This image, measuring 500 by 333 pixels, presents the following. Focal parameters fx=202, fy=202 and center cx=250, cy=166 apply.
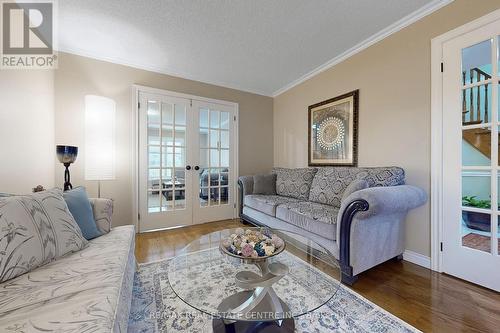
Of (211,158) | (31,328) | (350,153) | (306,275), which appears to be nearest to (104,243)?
(31,328)

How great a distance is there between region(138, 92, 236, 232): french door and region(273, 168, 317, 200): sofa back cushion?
3.05 ft

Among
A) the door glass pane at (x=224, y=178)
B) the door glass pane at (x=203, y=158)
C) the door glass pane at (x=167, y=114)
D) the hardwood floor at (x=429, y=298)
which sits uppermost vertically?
the door glass pane at (x=167, y=114)

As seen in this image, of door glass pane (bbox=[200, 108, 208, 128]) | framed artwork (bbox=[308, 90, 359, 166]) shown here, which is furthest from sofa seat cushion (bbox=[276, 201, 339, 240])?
door glass pane (bbox=[200, 108, 208, 128])

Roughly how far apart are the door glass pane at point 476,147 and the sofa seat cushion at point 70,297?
2506 millimetres

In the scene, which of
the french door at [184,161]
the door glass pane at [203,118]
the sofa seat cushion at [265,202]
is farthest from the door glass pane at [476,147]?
the door glass pane at [203,118]

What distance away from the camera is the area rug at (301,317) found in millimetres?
1138

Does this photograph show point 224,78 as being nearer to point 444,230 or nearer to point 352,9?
point 352,9

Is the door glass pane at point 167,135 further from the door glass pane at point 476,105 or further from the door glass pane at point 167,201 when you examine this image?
the door glass pane at point 476,105

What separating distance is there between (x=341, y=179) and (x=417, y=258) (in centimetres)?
98

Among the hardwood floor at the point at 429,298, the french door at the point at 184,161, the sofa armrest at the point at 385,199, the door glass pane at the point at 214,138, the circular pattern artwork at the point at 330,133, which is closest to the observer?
the hardwood floor at the point at 429,298

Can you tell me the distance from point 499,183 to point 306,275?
5.30ft

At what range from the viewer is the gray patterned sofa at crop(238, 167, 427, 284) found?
60.9 inches

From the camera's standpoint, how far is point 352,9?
184 cm

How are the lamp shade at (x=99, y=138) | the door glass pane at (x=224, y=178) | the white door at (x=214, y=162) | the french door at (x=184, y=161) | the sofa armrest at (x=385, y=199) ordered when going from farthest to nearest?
1. the door glass pane at (x=224, y=178)
2. the white door at (x=214, y=162)
3. the french door at (x=184, y=161)
4. the lamp shade at (x=99, y=138)
5. the sofa armrest at (x=385, y=199)
